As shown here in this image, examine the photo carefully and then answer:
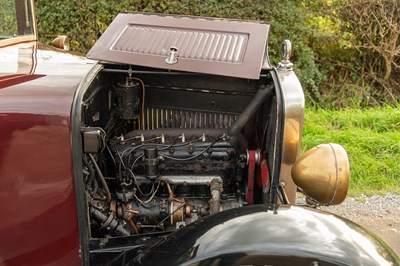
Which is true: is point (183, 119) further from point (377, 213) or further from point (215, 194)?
point (377, 213)

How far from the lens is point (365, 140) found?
499 cm

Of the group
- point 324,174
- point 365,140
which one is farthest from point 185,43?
point 365,140

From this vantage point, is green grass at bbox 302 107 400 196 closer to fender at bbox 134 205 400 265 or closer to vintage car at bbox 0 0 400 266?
vintage car at bbox 0 0 400 266

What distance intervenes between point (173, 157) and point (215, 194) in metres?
0.29

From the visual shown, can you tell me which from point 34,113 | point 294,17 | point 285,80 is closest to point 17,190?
point 34,113

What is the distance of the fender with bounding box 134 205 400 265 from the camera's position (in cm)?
168

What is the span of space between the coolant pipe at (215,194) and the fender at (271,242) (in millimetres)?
341

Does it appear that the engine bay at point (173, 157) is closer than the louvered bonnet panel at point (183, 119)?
Yes

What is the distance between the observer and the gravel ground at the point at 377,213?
11.8 ft

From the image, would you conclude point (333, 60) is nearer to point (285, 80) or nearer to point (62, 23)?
point (62, 23)

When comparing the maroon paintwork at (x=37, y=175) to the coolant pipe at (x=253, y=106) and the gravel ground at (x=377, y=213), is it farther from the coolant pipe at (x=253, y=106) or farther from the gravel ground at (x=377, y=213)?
the gravel ground at (x=377, y=213)

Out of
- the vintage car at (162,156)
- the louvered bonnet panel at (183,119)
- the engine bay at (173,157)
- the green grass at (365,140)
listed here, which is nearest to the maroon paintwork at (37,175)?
the vintage car at (162,156)

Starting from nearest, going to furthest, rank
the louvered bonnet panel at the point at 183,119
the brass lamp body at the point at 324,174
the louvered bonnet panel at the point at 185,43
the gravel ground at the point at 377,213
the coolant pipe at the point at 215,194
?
the brass lamp body at the point at 324,174 < the coolant pipe at the point at 215,194 < the louvered bonnet panel at the point at 185,43 < the louvered bonnet panel at the point at 183,119 < the gravel ground at the point at 377,213

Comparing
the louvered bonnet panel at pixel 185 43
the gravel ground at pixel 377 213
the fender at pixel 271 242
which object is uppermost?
the louvered bonnet panel at pixel 185 43
